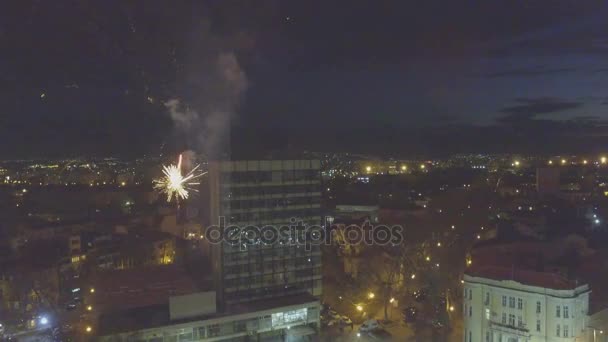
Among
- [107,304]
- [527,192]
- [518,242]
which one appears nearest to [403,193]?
[527,192]

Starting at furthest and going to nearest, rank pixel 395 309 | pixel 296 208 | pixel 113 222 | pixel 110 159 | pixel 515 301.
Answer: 1. pixel 110 159
2. pixel 113 222
3. pixel 395 309
4. pixel 296 208
5. pixel 515 301

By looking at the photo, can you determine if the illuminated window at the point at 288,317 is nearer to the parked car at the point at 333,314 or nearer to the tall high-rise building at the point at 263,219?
the tall high-rise building at the point at 263,219

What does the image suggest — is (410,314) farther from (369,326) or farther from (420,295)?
(420,295)

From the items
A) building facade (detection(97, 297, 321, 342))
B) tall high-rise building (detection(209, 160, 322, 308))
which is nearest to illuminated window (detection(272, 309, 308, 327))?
building facade (detection(97, 297, 321, 342))

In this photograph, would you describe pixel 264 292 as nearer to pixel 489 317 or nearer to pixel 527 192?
pixel 489 317

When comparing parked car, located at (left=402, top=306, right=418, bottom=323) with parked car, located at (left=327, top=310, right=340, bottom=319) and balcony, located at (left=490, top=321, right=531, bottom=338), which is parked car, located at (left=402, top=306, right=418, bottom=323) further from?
balcony, located at (left=490, top=321, right=531, bottom=338)

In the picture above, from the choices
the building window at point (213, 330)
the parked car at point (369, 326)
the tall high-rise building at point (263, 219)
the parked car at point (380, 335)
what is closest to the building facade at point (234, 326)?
the building window at point (213, 330)

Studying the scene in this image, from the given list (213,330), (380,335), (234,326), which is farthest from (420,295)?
(213,330)
